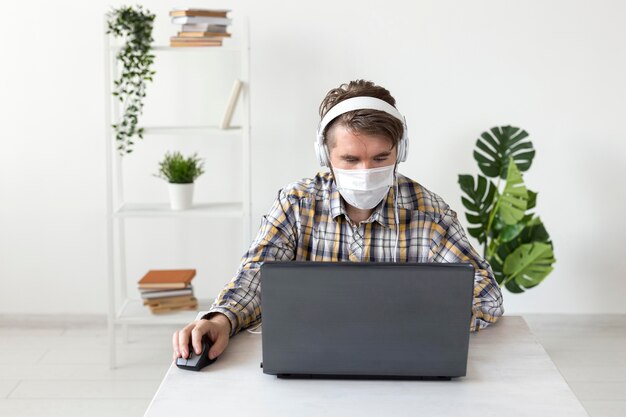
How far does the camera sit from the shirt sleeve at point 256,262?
69.0 inches

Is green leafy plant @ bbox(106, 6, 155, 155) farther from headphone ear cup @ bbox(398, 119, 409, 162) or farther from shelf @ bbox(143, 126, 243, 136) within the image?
headphone ear cup @ bbox(398, 119, 409, 162)

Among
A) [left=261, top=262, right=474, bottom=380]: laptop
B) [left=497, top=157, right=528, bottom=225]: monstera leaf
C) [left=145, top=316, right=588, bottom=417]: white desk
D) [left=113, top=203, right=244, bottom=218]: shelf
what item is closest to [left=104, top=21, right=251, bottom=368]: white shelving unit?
[left=113, top=203, right=244, bottom=218]: shelf

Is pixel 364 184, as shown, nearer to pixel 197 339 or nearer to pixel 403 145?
pixel 403 145

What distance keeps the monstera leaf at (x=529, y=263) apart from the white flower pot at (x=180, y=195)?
4.58 feet

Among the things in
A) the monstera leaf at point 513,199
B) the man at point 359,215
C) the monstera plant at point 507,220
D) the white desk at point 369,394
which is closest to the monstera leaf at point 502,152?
the monstera plant at point 507,220

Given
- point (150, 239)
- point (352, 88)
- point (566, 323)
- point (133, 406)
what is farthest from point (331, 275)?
point (566, 323)

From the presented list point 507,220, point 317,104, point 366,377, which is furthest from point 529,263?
point 366,377

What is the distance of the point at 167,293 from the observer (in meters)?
3.46

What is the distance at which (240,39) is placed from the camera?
3.55 meters

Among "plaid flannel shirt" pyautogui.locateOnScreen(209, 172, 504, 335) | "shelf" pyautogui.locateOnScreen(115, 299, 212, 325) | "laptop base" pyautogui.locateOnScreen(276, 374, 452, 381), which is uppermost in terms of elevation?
"plaid flannel shirt" pyautogui.locateOnScreen(209, 172, 504, 335)

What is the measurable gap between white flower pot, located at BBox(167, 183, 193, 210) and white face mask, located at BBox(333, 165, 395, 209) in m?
1.61

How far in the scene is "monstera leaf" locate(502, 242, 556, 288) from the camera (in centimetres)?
340

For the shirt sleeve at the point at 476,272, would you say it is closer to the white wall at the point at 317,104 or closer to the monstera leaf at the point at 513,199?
the monstera leaf at the point at 513,199

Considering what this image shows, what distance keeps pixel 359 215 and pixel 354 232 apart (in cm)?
5
